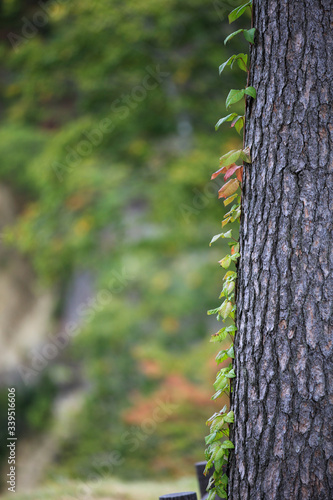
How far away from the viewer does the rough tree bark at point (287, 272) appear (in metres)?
1.52

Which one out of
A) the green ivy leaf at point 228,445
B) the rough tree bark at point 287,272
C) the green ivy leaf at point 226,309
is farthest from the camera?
the green ivy leaf at point 226,309

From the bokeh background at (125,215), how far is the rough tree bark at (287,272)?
11.7ft

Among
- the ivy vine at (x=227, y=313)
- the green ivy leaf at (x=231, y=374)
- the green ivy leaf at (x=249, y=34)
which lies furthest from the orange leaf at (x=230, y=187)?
the green ivy leaf at (x=231, y=374)

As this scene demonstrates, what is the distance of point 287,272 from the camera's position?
1.60 metres

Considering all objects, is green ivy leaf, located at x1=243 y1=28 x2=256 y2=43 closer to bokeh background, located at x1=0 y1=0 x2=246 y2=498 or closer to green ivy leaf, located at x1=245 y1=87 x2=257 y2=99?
green ivy leaf, located at x1=245 y1=87 x2=257 y2=99

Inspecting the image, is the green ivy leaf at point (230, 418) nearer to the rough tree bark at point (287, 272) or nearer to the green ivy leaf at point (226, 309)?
the rough tree bark at point (287, 272)

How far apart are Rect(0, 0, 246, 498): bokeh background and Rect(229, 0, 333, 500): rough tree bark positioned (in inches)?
140

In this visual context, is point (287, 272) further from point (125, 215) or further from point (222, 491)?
point (125, 215)

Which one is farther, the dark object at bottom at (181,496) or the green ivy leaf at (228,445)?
the dark object at bottom at (181,496)

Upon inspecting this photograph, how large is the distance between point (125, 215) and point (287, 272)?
5.52 meters

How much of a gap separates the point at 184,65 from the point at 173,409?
14.6 ft

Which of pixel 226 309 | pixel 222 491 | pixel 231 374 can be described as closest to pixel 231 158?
pixel 226 309

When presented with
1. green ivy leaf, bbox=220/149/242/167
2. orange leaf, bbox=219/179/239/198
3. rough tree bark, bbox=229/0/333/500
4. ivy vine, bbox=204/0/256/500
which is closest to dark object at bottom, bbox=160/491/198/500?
ivy vine, bbox=204/0/256/500

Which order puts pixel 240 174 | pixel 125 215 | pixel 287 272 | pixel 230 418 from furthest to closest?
pixel 125 215 → pixel 240 174 → pixel 230 418 → pixel 287 272
